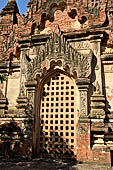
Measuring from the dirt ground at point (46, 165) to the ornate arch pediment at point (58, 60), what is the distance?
438 centimetres

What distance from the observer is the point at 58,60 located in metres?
11.0

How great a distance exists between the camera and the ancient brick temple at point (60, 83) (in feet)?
32.2

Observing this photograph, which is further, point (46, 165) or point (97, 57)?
point (97, 57)

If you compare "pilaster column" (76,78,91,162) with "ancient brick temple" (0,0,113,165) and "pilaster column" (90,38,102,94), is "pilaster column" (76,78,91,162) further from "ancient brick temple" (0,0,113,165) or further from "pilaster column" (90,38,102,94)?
"pilaster column" (90,38,102,94)

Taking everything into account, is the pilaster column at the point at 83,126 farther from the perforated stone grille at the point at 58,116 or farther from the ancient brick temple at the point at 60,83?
the perforated stone grille at the point at 58,116

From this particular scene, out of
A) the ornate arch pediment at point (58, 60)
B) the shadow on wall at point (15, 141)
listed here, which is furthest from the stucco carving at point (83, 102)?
the shadow on wall at point (15, 141)

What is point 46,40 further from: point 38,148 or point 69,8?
point 38,148

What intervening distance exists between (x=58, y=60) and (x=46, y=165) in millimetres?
5519

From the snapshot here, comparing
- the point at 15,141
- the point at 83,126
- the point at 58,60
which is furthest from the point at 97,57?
the point at 15,141

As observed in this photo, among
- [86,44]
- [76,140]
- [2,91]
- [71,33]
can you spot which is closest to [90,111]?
[76,140]

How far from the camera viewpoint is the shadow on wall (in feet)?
33.0

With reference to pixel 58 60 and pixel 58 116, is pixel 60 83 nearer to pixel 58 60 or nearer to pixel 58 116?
pixel 58 60

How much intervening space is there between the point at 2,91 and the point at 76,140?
5.51 metres

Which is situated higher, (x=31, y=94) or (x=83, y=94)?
(x=31, y=94)
